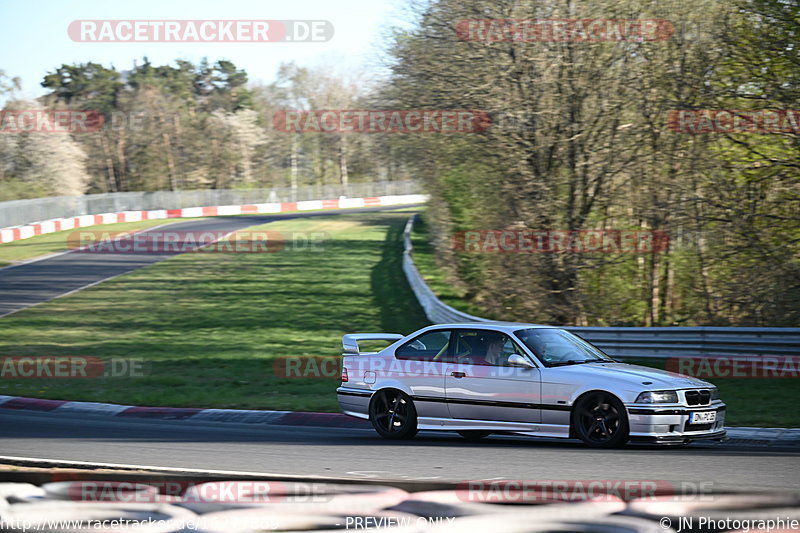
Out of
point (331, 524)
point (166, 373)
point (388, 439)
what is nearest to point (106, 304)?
point (166, 373)

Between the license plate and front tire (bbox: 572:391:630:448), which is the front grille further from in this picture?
front tire (bbox: 572:391:630:448)

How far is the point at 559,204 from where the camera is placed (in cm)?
1839

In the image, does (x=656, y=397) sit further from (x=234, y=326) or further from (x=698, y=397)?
(x=234, y=326)

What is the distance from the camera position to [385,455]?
869cm

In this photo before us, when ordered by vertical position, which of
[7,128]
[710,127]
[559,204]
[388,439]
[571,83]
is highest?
[7,128]

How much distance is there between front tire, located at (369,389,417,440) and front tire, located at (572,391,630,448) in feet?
6.45

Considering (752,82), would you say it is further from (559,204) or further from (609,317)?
(609,317)

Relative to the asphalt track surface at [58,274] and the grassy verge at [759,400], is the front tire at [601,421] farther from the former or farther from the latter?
the asphalt track surface at [58,274]

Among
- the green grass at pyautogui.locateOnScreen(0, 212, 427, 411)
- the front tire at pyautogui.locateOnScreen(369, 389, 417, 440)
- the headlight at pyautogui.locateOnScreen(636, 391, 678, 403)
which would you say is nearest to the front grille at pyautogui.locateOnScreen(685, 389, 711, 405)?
the headlight at pyautogui.locateOnScreen(636, 391, 678, 403)

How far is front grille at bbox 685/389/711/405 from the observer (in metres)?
8.54

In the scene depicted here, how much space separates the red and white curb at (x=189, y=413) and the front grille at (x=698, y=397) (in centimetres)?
447

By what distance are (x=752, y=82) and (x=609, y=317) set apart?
5.56 meters

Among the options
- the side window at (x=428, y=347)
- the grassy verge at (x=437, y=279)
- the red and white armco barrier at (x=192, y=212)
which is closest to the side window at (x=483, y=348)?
the side window at (x=428, y=347)

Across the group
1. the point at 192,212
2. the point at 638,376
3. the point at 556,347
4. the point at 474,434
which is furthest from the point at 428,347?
the point at 192,212
